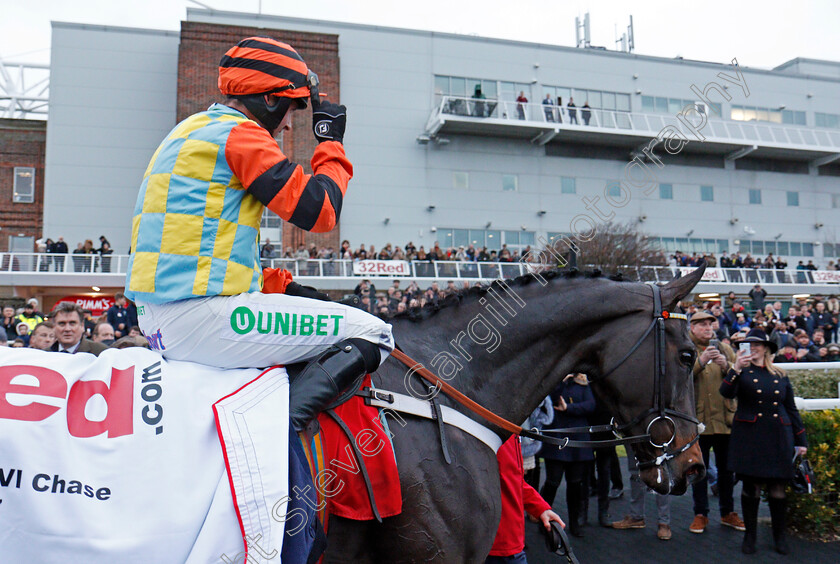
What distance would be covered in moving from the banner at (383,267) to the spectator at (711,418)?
14.8 metres

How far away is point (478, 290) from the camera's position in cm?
254

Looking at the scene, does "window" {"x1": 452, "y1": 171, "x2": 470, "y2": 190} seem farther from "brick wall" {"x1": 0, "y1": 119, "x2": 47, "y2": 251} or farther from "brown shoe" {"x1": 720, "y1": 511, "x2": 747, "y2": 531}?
"brown shoe" {"x1": 720, "y1": 511, "x2": 747, "y2": 531}

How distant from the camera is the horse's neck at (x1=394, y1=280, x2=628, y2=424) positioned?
2.39 meters

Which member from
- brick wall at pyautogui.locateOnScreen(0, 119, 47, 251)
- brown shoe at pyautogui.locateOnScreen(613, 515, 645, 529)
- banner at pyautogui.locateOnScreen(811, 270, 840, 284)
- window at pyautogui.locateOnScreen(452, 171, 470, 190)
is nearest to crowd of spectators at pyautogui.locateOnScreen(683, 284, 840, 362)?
brown shoe at pyautogui.locateOnScreen(613, 515, 645, 529)

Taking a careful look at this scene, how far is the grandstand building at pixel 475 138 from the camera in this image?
2464 centimetres

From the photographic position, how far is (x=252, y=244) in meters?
1.92

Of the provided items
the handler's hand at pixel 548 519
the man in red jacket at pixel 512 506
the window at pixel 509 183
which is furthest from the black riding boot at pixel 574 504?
the window at pixel 509 183

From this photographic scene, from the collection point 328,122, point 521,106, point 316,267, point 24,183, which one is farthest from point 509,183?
point 328,122

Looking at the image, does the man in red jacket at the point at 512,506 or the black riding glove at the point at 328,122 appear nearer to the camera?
the black riding glove at the point at 328,122

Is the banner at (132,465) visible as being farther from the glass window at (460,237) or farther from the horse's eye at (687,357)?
the glass window at (460,237)

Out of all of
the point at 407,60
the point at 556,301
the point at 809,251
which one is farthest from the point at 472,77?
the point at 556,301

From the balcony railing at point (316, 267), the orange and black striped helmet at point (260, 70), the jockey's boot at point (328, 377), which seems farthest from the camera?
the balcony railing at point (316, 267)

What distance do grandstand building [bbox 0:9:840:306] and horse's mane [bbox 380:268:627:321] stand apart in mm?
20863

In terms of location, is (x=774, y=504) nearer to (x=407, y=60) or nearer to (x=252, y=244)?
(x=252, y=244)
